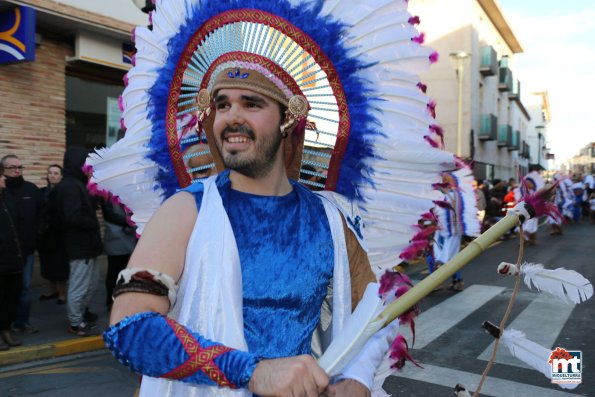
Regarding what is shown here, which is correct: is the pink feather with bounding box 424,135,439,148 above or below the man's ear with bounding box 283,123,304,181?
above

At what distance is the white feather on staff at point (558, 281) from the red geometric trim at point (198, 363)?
1004 mm

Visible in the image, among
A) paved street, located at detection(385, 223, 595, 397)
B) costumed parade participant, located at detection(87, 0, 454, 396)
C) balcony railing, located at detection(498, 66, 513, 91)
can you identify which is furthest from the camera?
balcony railing, located at detection(498, 66, 513, 91)

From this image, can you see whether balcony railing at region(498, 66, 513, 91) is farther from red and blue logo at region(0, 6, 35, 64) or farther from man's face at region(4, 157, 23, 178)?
man's face at region(4, 157, 23, 178)

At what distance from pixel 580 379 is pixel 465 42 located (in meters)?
21.1

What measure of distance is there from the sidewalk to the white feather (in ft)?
16.7

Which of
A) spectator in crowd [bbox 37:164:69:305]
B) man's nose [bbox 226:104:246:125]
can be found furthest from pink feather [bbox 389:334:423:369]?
spectator in crowd [bbox 37:164:69:305]

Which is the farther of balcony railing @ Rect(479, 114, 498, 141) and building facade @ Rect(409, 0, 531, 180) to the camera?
balcony railing @ Rect(479, 114, 498, 141)

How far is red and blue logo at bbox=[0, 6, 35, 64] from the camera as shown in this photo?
7551 mm

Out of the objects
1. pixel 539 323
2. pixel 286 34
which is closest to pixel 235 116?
pixel 286 34

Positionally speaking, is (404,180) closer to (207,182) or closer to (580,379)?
(207,182)

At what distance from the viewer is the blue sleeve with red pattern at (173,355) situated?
1.31 metres

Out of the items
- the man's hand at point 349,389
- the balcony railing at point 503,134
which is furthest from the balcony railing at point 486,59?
the man's hand at point 349,389

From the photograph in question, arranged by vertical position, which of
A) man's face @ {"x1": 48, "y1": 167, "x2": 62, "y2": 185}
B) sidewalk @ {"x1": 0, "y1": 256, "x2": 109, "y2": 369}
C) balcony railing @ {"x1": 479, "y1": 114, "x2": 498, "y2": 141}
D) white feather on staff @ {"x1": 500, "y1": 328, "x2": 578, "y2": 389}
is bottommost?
sidewalk @ {"x1": 0, "y1": 256, "x2": 109, "y2": 369}

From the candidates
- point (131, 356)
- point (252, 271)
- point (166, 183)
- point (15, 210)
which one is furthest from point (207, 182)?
point (15, 210)
